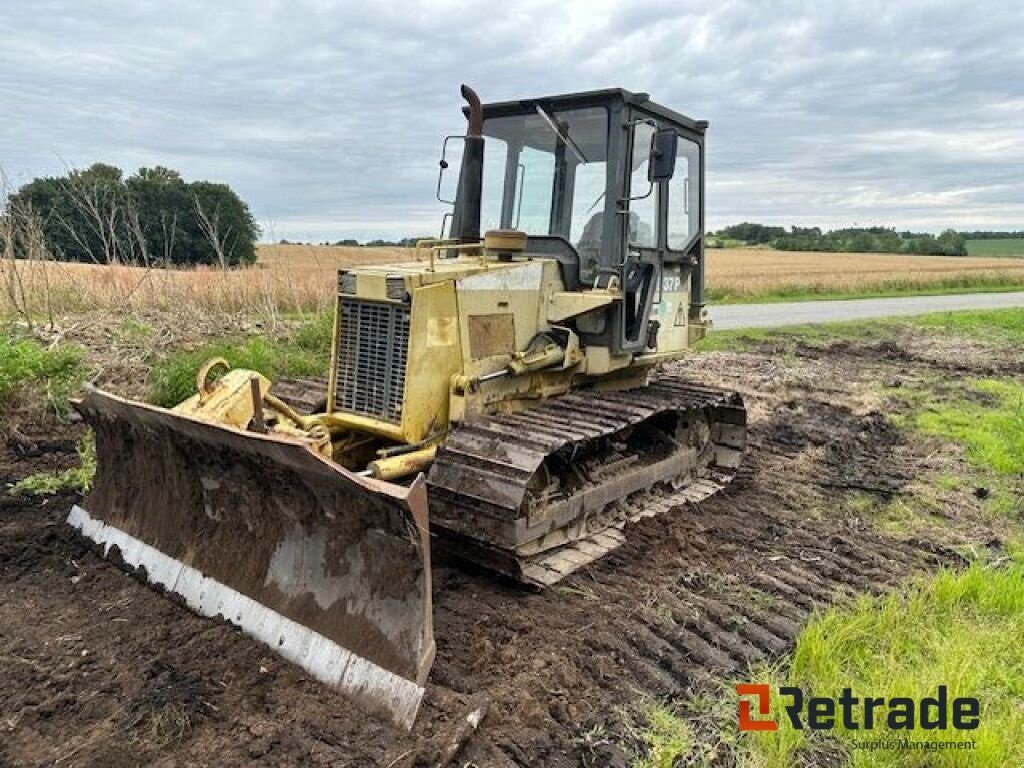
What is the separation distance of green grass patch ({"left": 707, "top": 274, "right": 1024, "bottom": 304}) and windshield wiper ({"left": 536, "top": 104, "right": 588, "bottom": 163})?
72.6 feet

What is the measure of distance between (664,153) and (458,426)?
7.50 ft

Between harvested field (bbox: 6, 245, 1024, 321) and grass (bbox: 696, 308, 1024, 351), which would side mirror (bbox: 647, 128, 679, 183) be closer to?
harvested field (bbox: 6, 245, 1024, 321)

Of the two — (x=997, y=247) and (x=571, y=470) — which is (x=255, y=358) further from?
(x=997, y=247)

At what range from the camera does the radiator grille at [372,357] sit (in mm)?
5004

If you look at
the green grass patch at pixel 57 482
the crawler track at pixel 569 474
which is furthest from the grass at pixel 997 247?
the green grass patch at pixel 57 482

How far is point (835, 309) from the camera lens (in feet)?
82.6

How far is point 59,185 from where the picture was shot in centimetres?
1099

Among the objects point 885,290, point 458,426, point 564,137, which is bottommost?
point 458,426

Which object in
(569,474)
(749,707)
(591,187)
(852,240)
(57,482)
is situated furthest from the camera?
(852,240)

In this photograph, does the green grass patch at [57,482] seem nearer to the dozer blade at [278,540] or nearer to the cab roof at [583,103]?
the dozer blade at [278,540]

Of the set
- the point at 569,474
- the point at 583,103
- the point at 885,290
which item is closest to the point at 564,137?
the point at 583,103

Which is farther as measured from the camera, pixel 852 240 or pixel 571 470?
pixel 852 240

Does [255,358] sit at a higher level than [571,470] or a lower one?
higher

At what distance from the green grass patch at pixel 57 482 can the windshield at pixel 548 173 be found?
3730 millimetres
